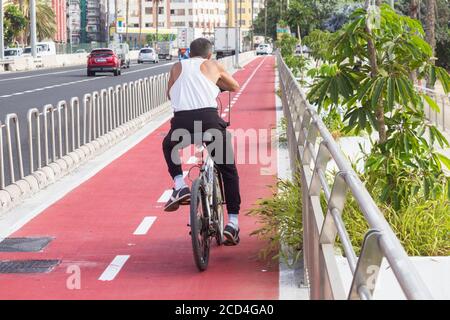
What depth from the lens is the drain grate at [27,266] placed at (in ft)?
28.5

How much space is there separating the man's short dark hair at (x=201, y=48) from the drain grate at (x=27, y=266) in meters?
2.11

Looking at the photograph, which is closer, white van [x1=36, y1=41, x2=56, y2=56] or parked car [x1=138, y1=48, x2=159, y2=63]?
white van [x1=36, y1=41, x2=56, y2=56]

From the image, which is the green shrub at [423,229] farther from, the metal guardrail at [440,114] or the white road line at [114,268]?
the metal guardrail at [440,114]

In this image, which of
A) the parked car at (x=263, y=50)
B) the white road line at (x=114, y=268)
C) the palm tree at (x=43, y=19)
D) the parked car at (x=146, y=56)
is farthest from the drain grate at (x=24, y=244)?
the parked car at (x=263, y=50)

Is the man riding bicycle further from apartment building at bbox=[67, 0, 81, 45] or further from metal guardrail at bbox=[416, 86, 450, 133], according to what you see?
apartment building at bbox=[67, 0, 81, 45]

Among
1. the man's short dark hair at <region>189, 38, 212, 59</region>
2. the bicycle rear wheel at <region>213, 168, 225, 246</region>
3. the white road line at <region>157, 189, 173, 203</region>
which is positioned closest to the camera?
the bicycle rear wheel at <region>213, 168, 225, 246</region>

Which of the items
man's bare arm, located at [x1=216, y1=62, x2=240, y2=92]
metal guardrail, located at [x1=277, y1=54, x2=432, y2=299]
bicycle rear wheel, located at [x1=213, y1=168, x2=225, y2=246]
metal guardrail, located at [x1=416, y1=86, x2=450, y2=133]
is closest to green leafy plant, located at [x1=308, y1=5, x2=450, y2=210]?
metal guardrail, located at [x1=277, y1=54, x2=432, y2=299]

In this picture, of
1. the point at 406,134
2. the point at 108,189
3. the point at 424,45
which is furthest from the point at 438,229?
the point at 108,189

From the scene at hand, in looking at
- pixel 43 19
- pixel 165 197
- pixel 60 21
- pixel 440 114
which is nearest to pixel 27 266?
pixel 165 197

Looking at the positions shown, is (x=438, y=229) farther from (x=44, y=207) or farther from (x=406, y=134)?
(x=44, y=207)

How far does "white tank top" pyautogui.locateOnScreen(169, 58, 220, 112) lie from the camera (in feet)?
28.9

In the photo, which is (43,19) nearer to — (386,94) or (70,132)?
(70,132)

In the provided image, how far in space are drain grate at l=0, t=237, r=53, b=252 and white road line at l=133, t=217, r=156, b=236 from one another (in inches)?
35.0

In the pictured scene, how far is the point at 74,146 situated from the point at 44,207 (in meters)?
5.02
